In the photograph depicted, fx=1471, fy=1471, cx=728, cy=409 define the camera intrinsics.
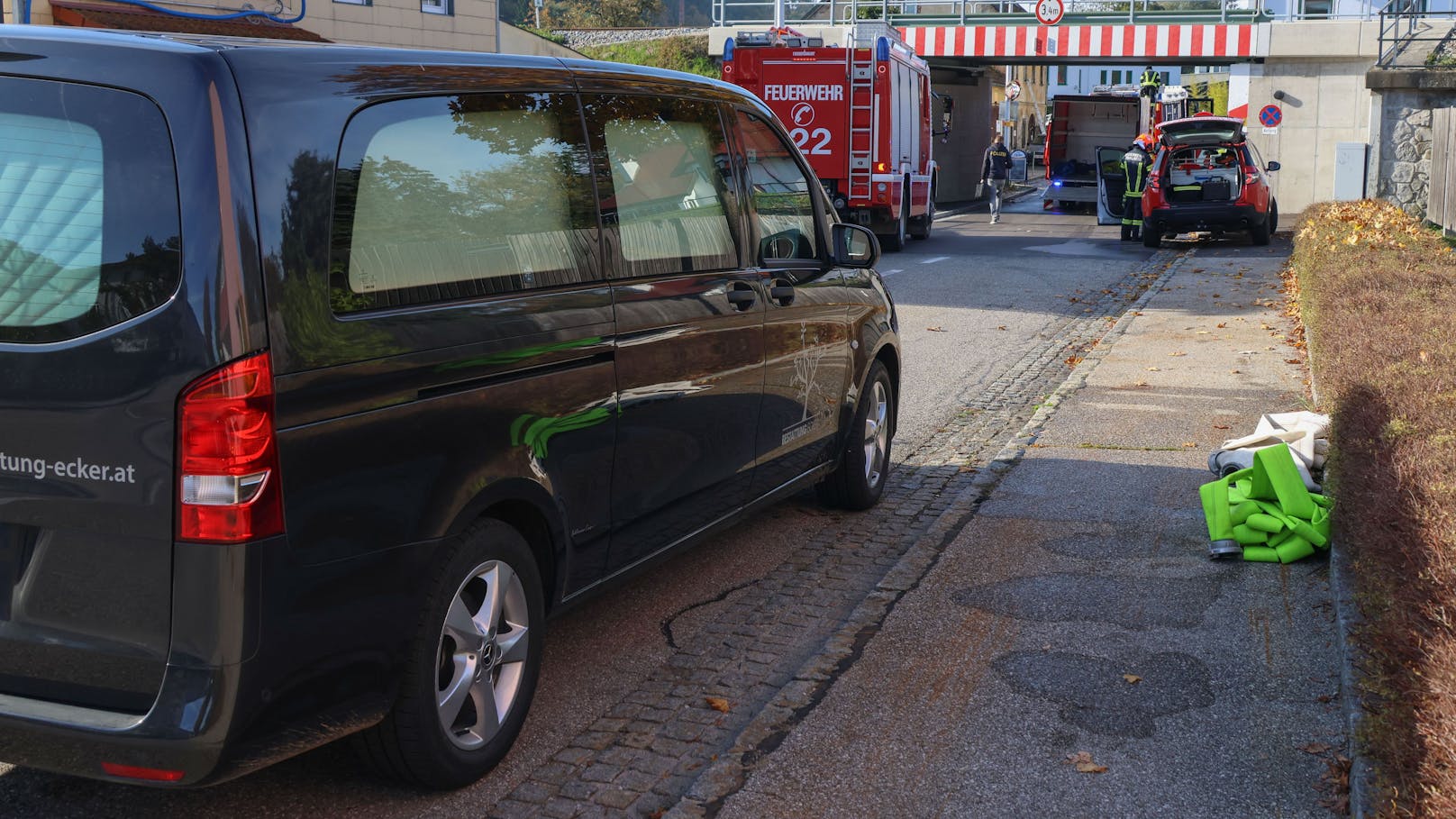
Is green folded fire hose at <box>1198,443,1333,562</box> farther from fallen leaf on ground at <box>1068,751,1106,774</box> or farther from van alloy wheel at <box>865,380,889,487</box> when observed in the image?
fallen leaf on ground at <box>1068,751,1106,774</box>

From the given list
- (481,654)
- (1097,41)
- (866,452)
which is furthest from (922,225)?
(481,654)

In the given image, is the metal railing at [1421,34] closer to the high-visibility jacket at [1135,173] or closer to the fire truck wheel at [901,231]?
the high-visibility jacket at [1135,173]

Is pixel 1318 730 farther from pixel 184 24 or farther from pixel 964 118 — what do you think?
pixel 964 118

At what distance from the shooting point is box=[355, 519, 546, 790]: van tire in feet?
12.0

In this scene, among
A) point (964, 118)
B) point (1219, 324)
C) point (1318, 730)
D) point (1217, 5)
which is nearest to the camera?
point (1318, 730)

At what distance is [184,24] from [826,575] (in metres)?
13.3

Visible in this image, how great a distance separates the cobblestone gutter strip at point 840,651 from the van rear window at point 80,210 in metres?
1.84

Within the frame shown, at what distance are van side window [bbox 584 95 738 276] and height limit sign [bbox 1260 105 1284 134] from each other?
29.9m

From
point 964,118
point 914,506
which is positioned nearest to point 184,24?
point 914,506

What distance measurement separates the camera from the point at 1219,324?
45.6 ft

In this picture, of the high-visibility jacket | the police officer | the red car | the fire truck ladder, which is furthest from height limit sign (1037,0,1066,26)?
the fire truck ladder

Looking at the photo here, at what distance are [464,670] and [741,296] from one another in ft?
6.38

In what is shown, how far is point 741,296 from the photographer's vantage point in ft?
17.4

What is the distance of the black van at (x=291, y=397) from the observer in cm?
314
